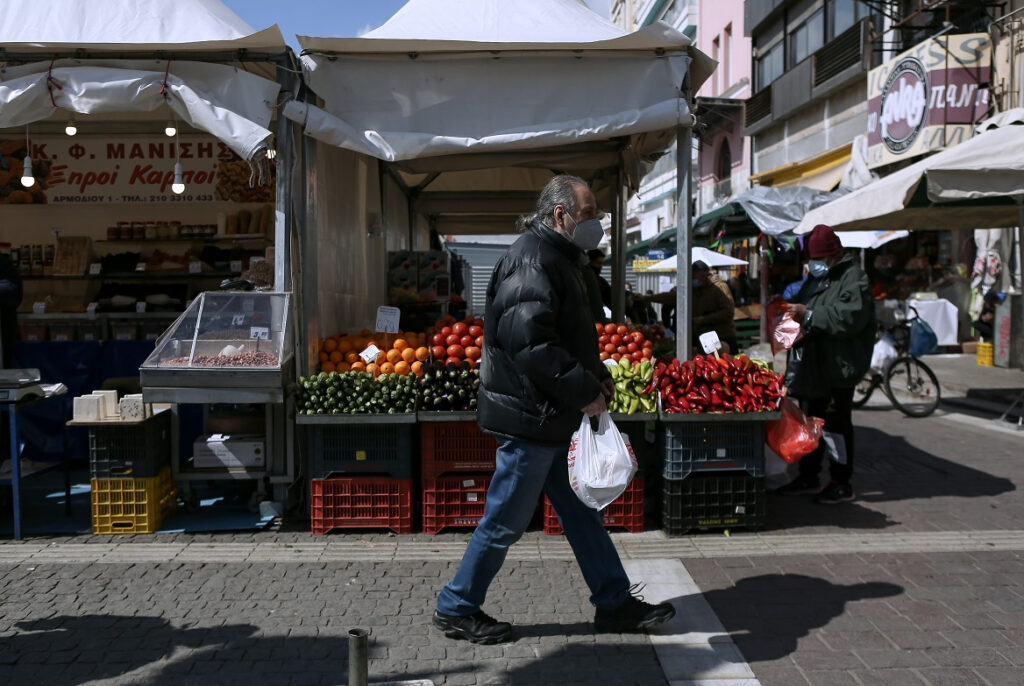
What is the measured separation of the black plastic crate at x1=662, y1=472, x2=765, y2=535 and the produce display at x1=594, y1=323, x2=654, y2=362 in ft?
3.52

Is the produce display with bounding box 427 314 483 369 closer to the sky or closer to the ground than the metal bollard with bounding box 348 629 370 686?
closer to the sky

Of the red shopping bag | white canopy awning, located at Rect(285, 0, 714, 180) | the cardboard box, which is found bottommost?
Result: the cardboard box

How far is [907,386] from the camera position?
1090 centimetres

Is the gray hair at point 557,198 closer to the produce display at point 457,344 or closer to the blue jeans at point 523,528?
the blue jeans at point 523,528

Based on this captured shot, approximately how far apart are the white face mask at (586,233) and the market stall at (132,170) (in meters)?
2.54

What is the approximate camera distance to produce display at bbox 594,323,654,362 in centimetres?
624

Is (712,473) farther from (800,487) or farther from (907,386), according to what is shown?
(907,386)

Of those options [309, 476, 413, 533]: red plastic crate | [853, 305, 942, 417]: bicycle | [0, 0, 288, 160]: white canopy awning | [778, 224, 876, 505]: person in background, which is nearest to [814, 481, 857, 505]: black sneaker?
[778, 224, 876, 505]: person in background

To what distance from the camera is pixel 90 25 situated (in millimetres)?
5602

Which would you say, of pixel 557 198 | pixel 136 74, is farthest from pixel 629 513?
pixel 136 74

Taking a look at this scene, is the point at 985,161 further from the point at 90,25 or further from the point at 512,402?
the point at 90,25

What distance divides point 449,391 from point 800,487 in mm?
2992

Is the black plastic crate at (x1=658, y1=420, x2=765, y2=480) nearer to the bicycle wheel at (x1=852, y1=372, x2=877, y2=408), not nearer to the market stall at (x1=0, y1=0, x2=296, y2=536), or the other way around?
the market stall at (x1=0, y1=0, x2=296, y2=536)

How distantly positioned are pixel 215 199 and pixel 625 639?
710 centimetres
